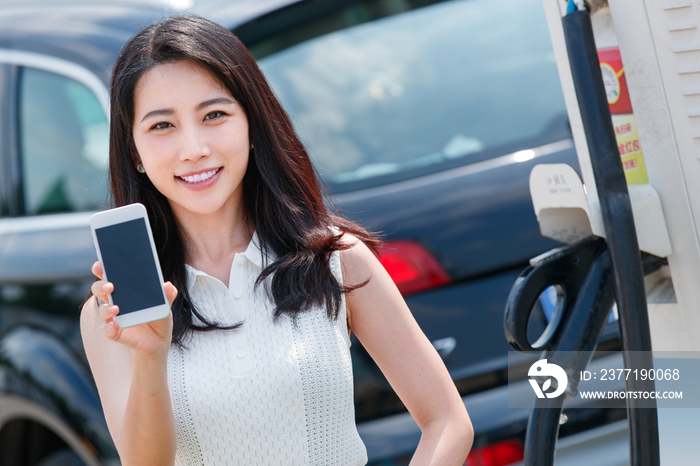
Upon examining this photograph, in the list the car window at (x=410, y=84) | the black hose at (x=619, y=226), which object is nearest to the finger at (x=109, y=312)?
the black hose at (x=619, y=226)

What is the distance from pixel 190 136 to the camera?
64.2 inches

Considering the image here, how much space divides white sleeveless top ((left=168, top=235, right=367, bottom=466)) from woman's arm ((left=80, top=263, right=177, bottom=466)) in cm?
10

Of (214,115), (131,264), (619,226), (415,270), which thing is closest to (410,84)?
(415,270)

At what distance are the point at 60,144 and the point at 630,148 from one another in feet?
7.02

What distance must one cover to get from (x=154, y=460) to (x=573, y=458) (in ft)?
4.33

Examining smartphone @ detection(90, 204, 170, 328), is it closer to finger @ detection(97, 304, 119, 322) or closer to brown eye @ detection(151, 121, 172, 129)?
finger @ detection(97, 304, 119, 322)

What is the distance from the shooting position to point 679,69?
4.61ft

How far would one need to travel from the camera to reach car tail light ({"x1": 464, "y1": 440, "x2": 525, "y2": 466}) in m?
2.32

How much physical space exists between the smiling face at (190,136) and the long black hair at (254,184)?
1.3 inches

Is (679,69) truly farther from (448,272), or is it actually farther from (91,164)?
(91,164)

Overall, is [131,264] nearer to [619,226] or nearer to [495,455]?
[619,226]

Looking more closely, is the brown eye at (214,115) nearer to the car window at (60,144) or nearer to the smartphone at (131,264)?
the smartphone at (131,264)

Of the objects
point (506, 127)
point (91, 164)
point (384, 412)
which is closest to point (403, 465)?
point (384, 412)

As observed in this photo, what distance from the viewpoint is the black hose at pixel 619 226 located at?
140 cm
